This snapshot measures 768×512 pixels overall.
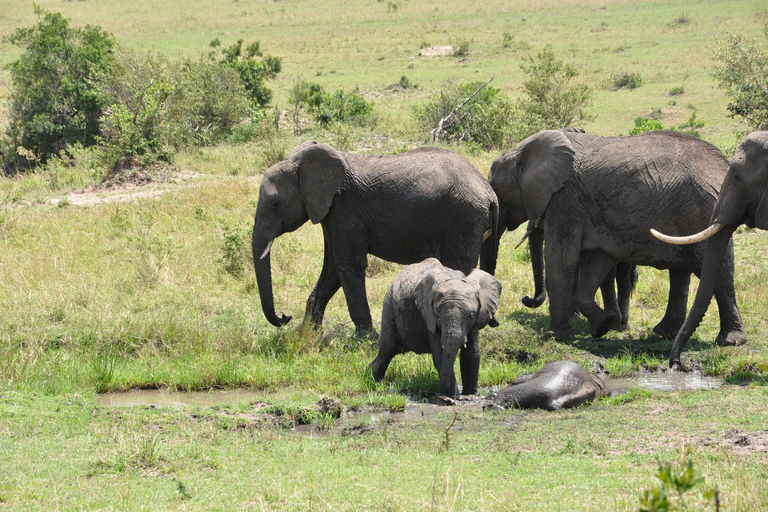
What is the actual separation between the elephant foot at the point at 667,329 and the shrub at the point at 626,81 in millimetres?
23497


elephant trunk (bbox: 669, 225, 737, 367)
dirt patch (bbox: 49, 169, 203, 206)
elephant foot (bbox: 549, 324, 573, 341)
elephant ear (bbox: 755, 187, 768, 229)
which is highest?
elephant ear (bbox: 755, 187, 768, 229)

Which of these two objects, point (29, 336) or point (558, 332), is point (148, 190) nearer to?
point (29, 336)

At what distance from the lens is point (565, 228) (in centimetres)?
1139

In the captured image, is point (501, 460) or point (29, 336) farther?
point (29, 336)

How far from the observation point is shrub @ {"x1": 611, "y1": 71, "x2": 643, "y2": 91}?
109ft

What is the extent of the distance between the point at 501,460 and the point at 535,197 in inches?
226

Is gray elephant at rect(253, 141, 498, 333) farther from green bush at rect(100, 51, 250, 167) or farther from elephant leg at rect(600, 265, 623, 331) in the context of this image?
green bush at rect(100, 51, 250, 167)

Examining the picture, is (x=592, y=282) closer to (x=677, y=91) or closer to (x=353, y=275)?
(x=353, y=275)

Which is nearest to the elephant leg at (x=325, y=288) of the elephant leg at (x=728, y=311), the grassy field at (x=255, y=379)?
the grassy field at (x=255, y=379)

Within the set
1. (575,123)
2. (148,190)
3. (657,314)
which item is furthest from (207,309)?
(575,123)

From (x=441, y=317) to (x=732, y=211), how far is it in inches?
128

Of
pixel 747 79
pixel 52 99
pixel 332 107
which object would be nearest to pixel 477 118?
pixel 332 107

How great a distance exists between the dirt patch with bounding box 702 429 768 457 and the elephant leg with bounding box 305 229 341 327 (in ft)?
19.0

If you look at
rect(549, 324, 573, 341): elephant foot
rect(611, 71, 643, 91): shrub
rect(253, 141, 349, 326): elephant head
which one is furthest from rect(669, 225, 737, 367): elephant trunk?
rect(611, 71, 643, 91): shrub
